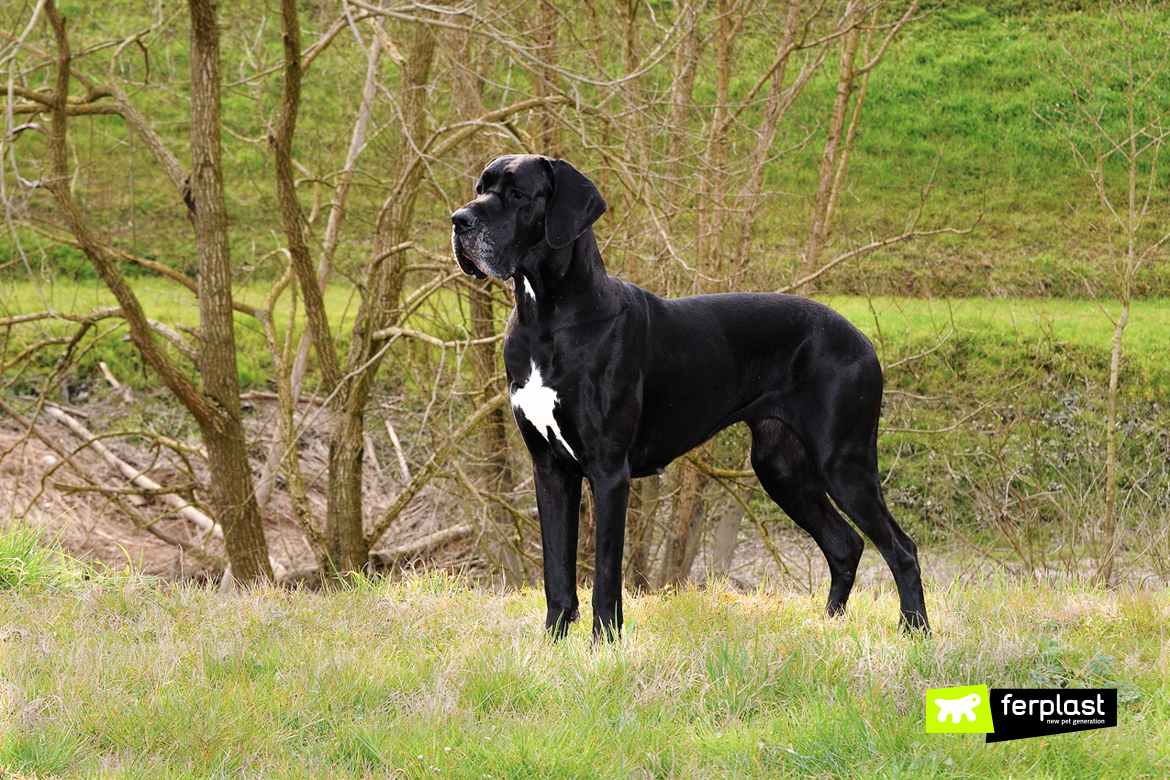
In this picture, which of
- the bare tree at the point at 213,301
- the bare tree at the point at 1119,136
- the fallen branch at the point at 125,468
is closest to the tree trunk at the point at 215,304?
the bare tree at the point at 213,301

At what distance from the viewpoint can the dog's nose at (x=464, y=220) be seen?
3699 millimetres

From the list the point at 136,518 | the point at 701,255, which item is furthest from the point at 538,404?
the point at 136,518

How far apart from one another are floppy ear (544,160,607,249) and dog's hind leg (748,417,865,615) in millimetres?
1366

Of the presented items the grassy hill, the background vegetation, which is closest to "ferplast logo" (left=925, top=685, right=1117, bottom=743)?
the background vegetation

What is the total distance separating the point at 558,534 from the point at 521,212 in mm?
1298

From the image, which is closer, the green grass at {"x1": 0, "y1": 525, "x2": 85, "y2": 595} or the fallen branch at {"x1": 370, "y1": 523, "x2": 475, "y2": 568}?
the green grass at {"x1": 0, "y1": 525, "x2": 85, "y2": 595}

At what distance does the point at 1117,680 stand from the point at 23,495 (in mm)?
9266

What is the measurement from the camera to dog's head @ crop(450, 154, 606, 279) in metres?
3.77

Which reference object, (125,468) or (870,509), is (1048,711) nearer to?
(870,509)

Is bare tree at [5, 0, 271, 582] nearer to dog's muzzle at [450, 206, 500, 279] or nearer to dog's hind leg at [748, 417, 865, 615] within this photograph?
dog's hind leg at [748, 417, 865, 615]

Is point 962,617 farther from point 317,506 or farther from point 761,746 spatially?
point 317,506

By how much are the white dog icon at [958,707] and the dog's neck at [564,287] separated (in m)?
1.79

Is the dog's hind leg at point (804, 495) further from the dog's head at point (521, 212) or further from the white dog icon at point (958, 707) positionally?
the white dog icon at point (958, 707)

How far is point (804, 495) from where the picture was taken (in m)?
4.82
